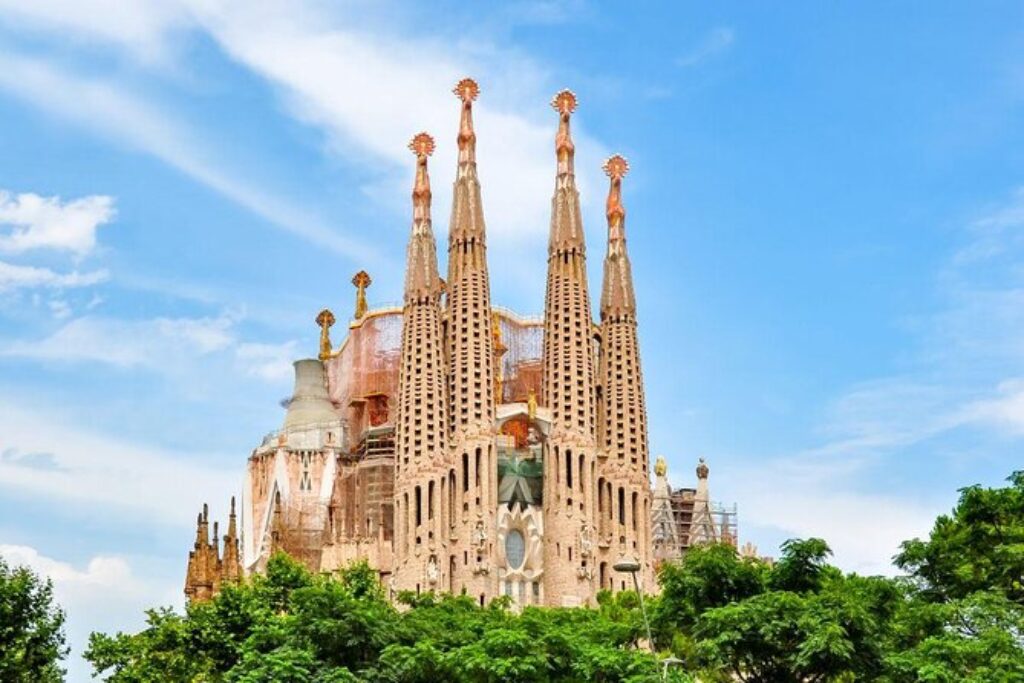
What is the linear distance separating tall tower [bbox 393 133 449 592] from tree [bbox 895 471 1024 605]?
29.2 meters

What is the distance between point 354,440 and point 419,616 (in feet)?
117

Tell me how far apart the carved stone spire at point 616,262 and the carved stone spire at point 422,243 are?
8.03 metres

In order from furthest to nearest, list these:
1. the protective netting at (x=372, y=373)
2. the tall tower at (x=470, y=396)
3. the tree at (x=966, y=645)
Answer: the protective netting at (x=372, y=373) < the tall tower at (x=470, y=396) < the tree at (x=966, y=645)

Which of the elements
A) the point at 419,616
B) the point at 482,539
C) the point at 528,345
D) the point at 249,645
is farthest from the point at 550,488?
the point at 249,645

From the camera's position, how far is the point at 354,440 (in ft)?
269

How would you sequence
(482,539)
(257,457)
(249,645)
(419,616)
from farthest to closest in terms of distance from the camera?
(257,457), (482,539), (419,616), (249,645)

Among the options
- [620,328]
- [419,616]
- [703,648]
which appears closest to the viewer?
[703,648]

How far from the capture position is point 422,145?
7762cm

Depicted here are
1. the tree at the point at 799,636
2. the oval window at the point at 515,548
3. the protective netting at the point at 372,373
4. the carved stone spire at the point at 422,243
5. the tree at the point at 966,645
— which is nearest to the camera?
the tree at the point at 966,645

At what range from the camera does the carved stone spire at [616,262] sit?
75500mm

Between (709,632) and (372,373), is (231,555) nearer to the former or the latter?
(372,373)

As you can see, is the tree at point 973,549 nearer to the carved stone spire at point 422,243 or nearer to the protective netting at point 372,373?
the carved stone spire at point 422,243

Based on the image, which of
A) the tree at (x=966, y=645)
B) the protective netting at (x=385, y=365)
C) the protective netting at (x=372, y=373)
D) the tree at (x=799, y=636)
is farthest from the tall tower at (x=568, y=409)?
the tree at (x=966, y=645)

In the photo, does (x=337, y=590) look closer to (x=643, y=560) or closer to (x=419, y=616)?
(x=419, y=616)
